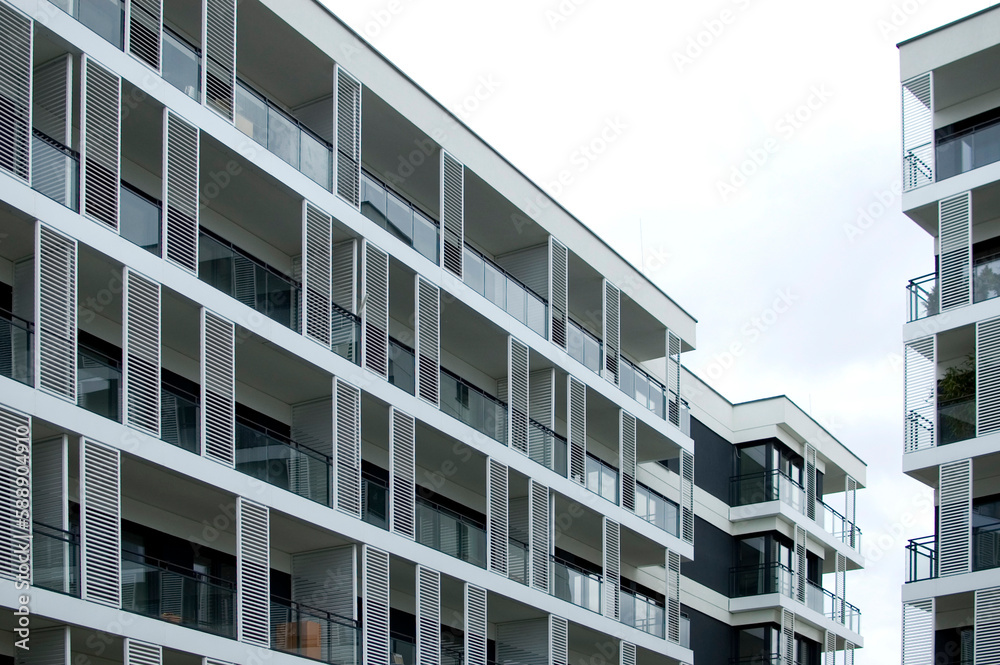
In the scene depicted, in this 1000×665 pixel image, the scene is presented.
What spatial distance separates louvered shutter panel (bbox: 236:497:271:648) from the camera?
25.0 metres

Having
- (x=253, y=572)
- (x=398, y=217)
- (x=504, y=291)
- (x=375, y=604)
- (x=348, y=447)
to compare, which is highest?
(x=398, y=217)

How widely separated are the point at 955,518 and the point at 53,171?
2091 centimetres

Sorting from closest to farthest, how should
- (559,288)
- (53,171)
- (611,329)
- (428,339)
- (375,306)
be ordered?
(53,171), (375,306), (428,339), (559,288), (611,329)

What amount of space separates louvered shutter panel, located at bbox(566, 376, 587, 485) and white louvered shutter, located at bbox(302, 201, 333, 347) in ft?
33.4

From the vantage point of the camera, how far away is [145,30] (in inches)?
992

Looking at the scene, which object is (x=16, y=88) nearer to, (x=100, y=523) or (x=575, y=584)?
(x=100, y=523)

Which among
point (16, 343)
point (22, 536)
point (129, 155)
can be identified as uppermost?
point (129, 155)

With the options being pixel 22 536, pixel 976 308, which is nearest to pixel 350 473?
pixel 22 536

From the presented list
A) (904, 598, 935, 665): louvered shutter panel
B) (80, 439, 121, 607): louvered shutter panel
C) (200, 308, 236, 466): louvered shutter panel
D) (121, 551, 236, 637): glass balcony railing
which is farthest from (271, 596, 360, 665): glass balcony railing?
(904, 598, 935, 665): louvered shutter panel

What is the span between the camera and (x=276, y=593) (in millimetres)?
28484

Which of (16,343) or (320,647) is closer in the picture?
(16,343)

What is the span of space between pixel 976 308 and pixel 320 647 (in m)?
17.1

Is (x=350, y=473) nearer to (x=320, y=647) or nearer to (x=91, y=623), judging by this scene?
(x=320, y=647)

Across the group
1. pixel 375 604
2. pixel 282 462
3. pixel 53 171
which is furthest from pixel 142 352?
pixel 375 604
